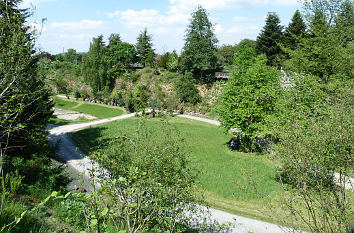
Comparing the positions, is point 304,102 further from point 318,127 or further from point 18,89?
point 18,89

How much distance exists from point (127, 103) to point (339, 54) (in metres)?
24.8

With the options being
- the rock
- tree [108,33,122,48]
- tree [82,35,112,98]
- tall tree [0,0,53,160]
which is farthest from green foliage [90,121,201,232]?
tree [108,33,122,48]

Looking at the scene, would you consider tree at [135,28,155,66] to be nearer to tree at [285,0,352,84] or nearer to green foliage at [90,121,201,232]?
tree at [285,0,352,84]

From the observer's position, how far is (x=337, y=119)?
20.7 feet

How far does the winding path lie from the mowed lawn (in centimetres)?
52

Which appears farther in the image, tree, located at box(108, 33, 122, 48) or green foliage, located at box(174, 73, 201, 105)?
tree, located at box(108, 33, 122, 48)

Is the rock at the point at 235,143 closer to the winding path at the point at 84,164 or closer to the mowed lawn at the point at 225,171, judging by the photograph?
the mowed lawn at the point at 225,171

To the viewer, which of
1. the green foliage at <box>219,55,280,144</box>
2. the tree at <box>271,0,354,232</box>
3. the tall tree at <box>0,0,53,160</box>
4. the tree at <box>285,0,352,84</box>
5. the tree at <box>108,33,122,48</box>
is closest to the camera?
the tree at <box>271,0,354,232</box>

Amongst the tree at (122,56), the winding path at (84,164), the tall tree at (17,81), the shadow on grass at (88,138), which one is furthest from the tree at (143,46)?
the tall tree at (17,81)

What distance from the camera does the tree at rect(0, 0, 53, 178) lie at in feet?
19.6

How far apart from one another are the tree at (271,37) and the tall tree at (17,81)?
3115 cm

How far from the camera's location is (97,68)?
41.3 m

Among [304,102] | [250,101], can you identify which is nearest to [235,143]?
[250,101]

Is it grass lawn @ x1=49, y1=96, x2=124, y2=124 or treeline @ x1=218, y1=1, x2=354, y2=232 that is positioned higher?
treeline @ x1=218, y1=1, x2=354, y2=232
